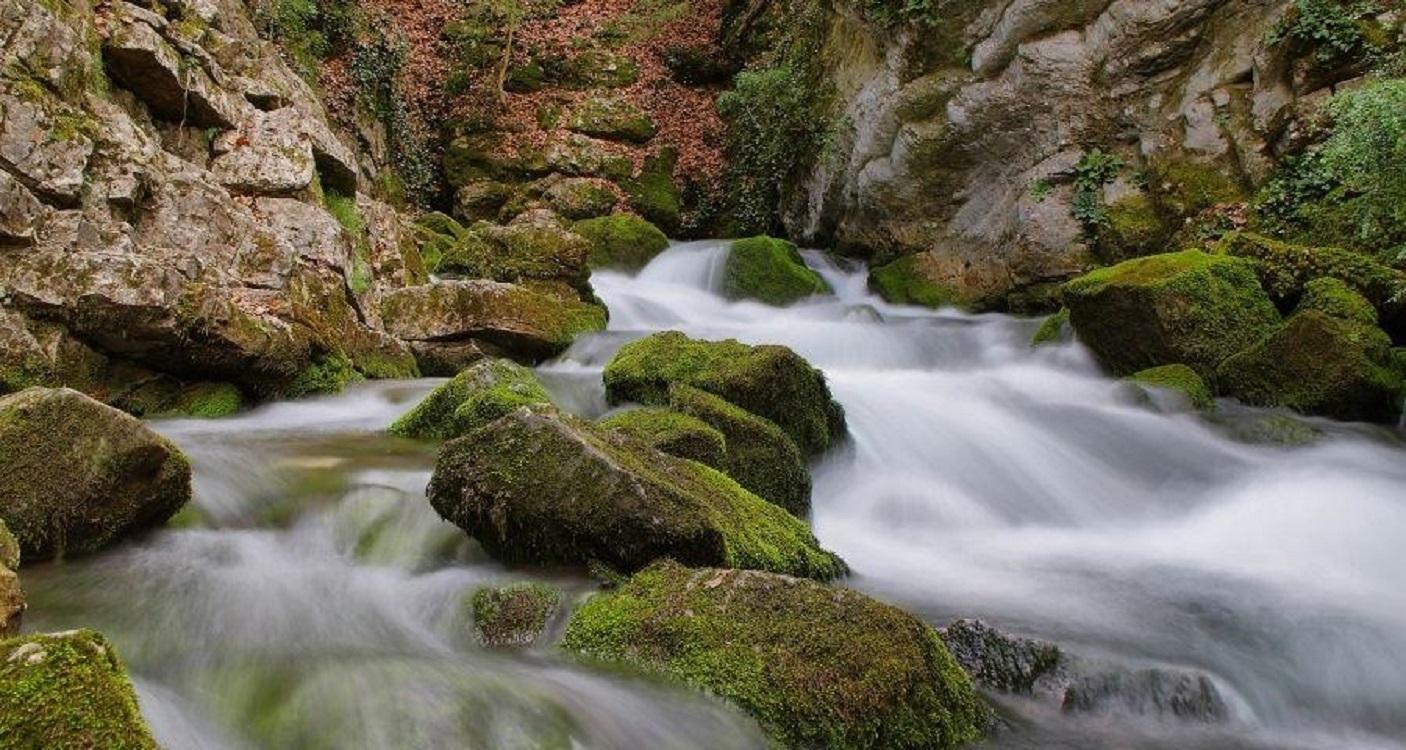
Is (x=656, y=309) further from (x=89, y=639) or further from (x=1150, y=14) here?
(x=89, y=639)

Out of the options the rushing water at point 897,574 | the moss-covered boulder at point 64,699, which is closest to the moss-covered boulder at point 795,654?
the rushing water at point 897,574

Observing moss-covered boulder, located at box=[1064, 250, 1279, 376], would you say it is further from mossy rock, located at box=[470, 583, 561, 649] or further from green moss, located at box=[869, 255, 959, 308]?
mossy rock, located at box=[470, 583, 561, 649]

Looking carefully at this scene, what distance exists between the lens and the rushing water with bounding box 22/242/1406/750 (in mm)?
2938

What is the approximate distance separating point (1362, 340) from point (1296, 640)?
511cm

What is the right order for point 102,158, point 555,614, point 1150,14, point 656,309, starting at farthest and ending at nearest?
point 656,309 < point 1150,14 < point 102,158 < point 555,614

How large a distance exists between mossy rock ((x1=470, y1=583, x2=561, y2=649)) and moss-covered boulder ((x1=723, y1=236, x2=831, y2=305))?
1205 centimetres

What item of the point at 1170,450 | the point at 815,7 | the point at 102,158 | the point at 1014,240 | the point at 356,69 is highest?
the point at 815,7

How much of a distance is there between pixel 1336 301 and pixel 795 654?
8078 mm

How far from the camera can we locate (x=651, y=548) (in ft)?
12.8

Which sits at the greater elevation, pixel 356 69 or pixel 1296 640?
pixel 356 69

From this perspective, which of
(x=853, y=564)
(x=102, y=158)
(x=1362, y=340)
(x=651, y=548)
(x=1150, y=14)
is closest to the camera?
(x=651, y=548)

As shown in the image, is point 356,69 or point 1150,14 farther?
point 356,69

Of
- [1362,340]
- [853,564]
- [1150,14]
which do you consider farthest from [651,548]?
[1150,14]

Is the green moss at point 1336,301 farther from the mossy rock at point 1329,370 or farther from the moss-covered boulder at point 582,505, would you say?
the moss-covered boulder at point 582,505
